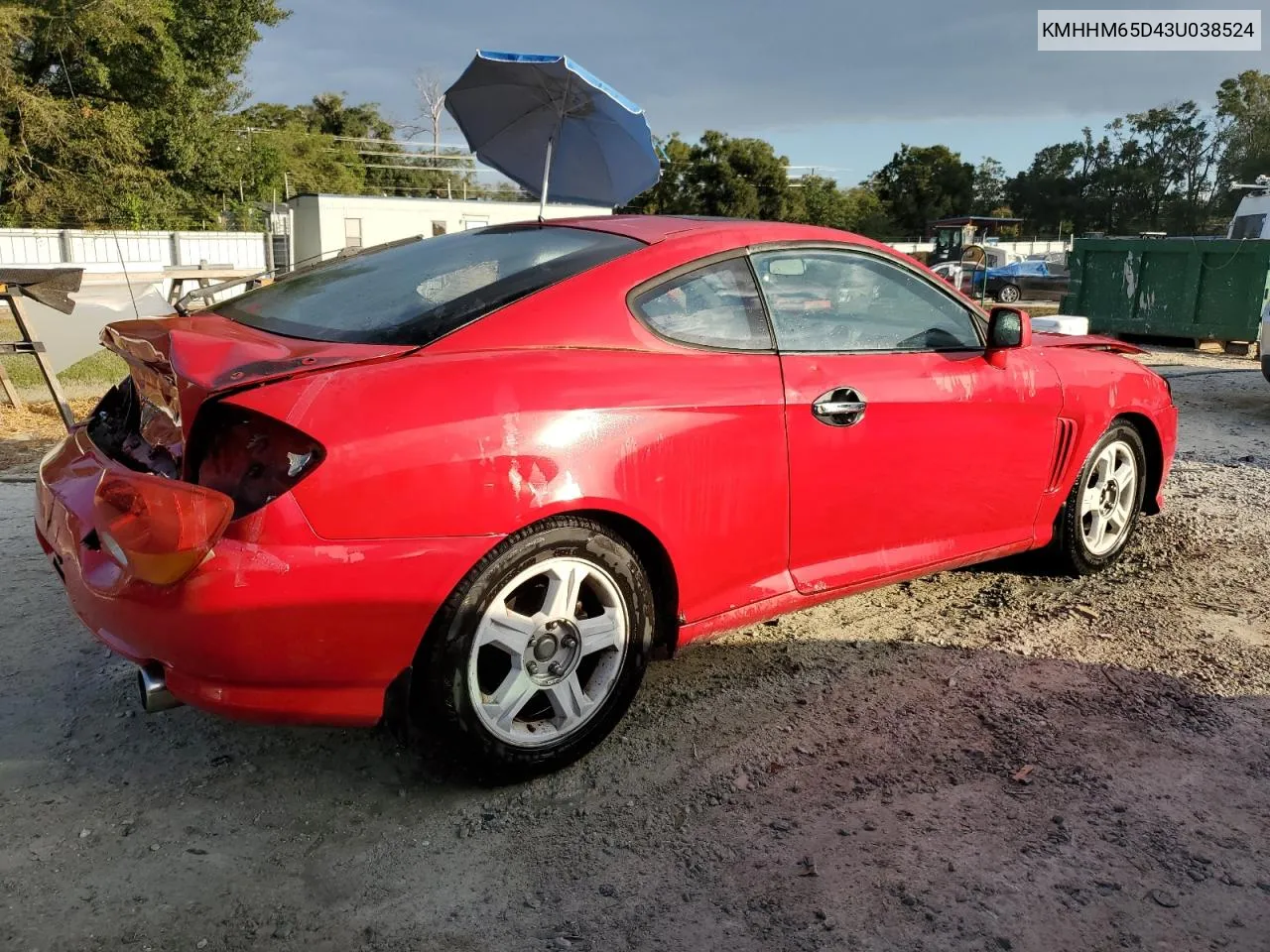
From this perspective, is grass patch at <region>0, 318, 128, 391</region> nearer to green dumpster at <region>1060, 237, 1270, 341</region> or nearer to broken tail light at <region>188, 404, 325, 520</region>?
broken tail light at <region>188, 404, 325, 520</region>

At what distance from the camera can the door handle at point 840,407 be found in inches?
120

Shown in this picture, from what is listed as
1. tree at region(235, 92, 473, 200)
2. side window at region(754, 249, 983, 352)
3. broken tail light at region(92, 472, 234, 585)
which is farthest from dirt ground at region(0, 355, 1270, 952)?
tree at region(235, 92, 473, 200)

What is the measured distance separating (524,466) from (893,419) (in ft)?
4.38

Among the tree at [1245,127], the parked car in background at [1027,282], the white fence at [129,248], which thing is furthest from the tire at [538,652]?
the tree at [1245,127]

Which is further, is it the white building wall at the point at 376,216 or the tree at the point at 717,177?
the tree at the point at 717,177

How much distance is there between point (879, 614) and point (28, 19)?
1287 inches

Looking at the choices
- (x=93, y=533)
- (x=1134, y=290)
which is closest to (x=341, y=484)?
(x=93, y=533)

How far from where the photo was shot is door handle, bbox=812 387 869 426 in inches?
120

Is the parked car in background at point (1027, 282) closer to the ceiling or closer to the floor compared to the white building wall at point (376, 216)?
closer to the floor

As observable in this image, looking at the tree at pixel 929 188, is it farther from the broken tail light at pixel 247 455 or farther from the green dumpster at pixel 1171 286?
the broken tail light at pixel 247 455

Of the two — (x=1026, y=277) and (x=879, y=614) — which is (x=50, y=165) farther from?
(x=879, y=614)

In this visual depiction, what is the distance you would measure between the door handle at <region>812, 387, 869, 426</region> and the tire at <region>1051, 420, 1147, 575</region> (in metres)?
1.42

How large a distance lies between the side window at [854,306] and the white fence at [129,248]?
19.0 metres

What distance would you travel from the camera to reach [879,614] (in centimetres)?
390
